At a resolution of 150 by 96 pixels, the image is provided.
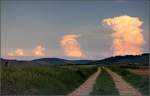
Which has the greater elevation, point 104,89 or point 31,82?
point 31,82

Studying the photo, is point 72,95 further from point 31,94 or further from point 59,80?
point 59,80

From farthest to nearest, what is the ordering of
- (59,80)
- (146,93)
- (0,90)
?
(59,80), (146,93), (0,90)

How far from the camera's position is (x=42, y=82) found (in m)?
30.1

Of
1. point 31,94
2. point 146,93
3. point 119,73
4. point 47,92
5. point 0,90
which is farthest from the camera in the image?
point 119,73

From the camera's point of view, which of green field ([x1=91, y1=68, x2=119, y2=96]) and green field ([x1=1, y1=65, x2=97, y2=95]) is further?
green field ([x1=91, y1=68, x2=119, y2=96])

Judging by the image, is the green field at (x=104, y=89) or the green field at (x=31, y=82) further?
the green field at (x=104, y=89)

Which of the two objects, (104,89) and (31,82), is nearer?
(31,82)

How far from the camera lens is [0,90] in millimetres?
23812

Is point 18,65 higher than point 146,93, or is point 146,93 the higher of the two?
point 18,65

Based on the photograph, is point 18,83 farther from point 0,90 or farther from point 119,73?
point 119,73

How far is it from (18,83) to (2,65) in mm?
1411

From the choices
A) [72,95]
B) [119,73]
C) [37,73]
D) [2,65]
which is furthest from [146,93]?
[119,73]

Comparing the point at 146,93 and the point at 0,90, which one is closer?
the point at 0,90

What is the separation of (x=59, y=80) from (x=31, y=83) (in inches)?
280
